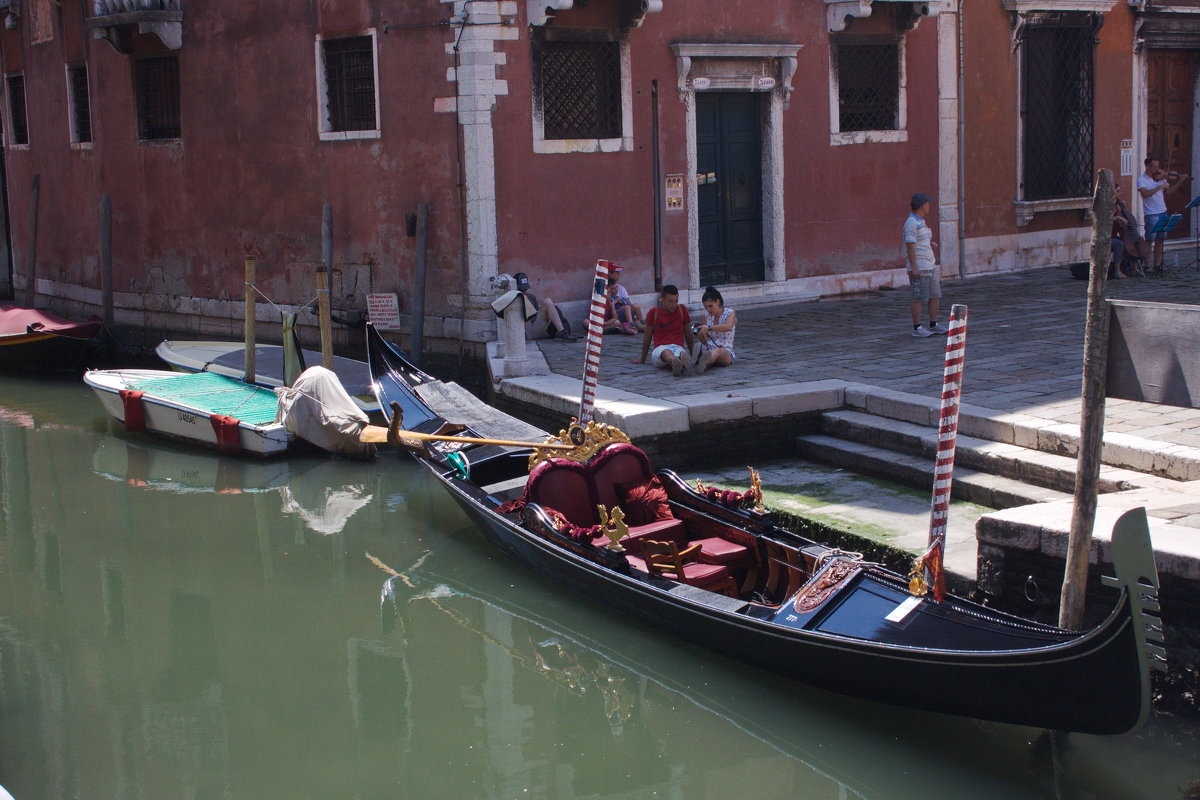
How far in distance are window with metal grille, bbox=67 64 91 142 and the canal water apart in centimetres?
738

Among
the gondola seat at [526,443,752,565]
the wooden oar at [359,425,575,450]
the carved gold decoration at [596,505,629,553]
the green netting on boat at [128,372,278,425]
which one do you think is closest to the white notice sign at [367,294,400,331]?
the green netting on boat at [128,372,278,425]

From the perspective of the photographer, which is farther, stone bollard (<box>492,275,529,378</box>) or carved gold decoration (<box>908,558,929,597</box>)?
stone bollard (<box>492,275,529,378</box>)

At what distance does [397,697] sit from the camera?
538 cm

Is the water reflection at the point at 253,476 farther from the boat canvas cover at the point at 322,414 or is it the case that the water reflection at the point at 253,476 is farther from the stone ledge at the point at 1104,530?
the stone ledge at the point at 1104,530

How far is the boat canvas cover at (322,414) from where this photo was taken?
9039 millimetres

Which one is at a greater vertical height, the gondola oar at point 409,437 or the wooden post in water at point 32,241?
the wooden post in water at point 32,241

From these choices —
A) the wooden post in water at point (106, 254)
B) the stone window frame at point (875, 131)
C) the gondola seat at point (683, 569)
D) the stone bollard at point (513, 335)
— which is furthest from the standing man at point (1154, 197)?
the wooden post in water at point (106, 254)

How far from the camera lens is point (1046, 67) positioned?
1316cm

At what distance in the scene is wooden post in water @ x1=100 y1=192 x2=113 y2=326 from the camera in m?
13.4

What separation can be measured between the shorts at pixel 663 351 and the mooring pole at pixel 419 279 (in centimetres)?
238

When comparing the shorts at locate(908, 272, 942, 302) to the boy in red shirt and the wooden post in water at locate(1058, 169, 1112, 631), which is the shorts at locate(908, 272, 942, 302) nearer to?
the boy in red shirt

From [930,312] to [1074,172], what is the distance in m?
4.76

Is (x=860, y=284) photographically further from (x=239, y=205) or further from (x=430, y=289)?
(x=239, y=205)

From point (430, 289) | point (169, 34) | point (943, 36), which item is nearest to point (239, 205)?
point (169, 34)
